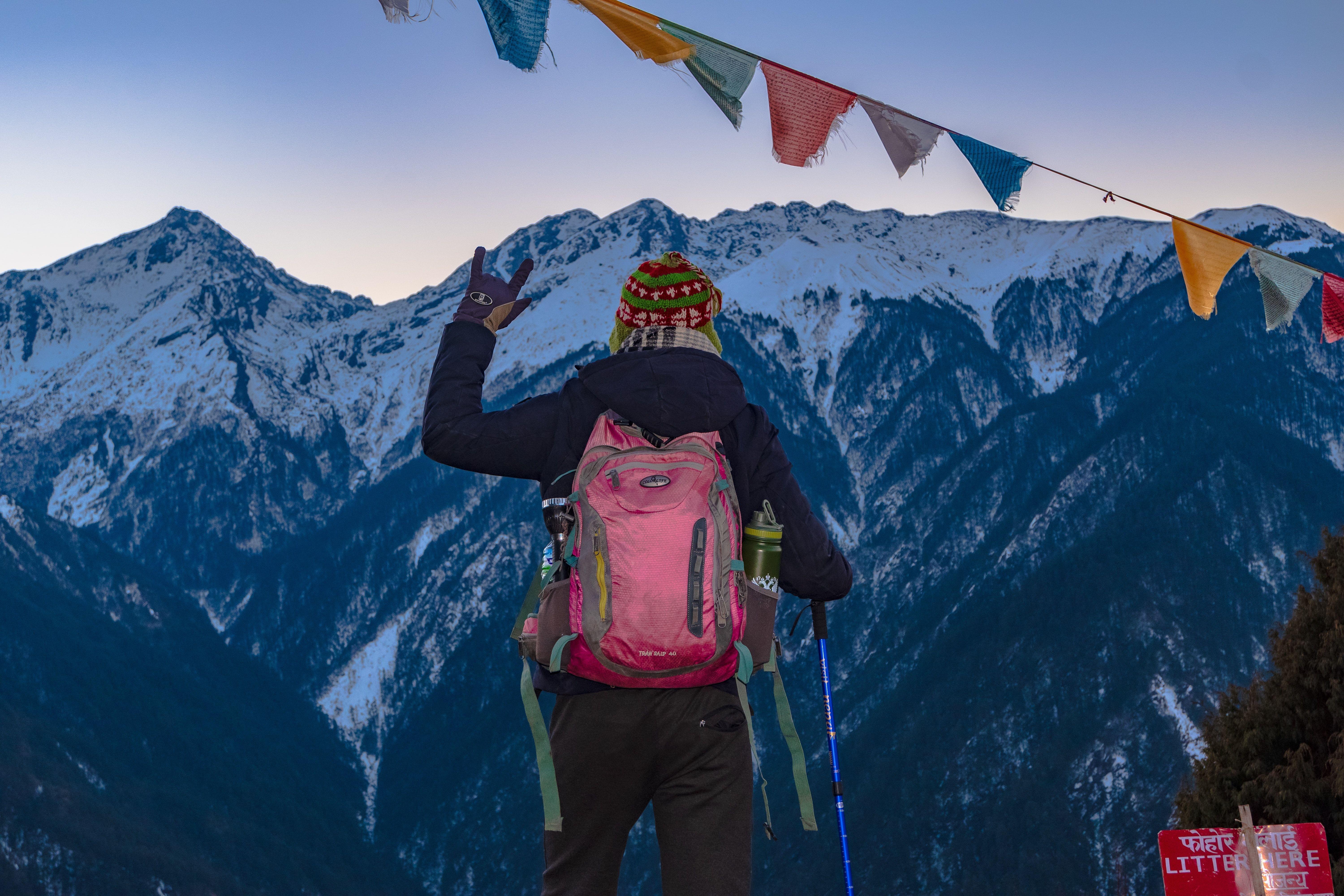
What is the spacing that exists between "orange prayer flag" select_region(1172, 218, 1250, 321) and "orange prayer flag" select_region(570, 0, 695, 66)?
520 centimetres

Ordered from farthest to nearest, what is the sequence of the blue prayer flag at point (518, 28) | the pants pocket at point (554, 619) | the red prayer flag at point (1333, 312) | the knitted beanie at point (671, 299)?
the red prayer flag at point (1333, 312) → the blue prayer flag at point (518, 28) → the knitted beanie at point (671, 299) → the pants pocket at point (554, 619)

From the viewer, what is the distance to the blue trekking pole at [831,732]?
4414 millimetres

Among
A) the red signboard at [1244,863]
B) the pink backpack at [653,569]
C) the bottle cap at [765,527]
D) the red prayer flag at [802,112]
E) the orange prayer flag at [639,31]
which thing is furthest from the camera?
the red prayer flag at [802,112]

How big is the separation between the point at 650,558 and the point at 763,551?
0.48 m

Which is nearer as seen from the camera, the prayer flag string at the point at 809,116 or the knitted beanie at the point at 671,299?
the knitted beanie at the point at 671,299

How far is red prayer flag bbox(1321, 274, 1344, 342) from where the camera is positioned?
11.3 meters

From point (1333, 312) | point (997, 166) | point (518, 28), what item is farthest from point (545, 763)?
point (1333, 312)

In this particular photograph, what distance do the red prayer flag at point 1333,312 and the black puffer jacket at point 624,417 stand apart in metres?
9.76

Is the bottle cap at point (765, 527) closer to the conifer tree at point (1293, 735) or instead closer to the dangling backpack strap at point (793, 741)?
the dangling backpack strap at point (793, 741)

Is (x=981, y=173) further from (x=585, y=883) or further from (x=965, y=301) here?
(x=965, y=301)

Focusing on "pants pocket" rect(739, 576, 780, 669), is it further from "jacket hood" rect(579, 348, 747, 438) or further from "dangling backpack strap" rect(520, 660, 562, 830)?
"dangling backpack strap" rect(520, 660, 562, 830)

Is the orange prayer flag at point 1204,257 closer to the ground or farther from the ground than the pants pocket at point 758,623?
farther from the ground

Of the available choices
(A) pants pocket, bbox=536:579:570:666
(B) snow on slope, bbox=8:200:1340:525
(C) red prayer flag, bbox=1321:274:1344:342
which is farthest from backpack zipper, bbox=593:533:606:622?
(B) snow on slope, bbox=8:200:1340:525

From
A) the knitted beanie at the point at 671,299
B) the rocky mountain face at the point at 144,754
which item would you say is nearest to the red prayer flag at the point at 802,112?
the knitted beanie at the point at 671,299
